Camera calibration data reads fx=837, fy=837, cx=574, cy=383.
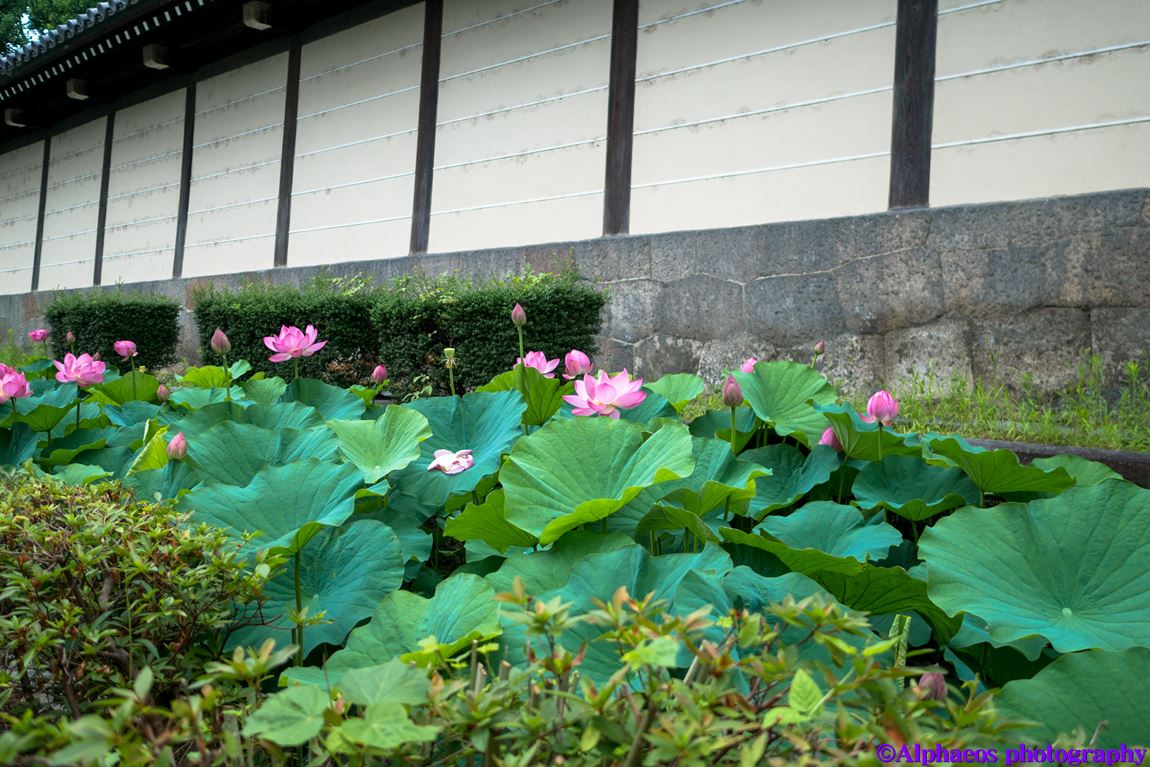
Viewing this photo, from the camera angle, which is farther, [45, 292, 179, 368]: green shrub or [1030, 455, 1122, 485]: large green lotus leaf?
[45, 292, 179, 368]: green shrub

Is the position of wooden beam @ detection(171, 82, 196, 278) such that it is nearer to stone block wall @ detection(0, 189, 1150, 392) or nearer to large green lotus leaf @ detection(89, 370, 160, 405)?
stone block wall @ detection(0, 189, 1150, 392)

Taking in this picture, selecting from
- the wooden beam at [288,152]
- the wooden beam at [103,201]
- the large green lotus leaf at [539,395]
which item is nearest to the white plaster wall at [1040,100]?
the large green lotus leaf at [539,395]

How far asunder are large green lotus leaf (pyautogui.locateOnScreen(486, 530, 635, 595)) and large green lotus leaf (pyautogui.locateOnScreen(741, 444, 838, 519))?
0.41 meters

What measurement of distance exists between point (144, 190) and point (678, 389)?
10.7m

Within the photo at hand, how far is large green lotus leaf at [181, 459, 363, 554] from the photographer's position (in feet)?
3.54

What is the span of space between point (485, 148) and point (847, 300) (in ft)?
11.0

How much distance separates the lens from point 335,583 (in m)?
1.04

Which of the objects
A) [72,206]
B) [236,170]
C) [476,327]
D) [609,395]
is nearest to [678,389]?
[609,395]

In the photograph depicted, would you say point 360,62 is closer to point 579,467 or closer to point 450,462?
point 450,462

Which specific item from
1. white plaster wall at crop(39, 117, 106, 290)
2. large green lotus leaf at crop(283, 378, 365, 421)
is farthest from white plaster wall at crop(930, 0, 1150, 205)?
white plaster wall at crop(39, 117, 106, 290)

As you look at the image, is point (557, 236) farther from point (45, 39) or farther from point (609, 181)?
point (45, 39)

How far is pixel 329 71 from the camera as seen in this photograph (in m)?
8.19

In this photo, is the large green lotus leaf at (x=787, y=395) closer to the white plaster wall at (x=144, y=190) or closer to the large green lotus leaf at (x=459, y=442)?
the large green lotus leaf at (x=459, y=442)

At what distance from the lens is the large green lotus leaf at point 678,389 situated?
181cm
